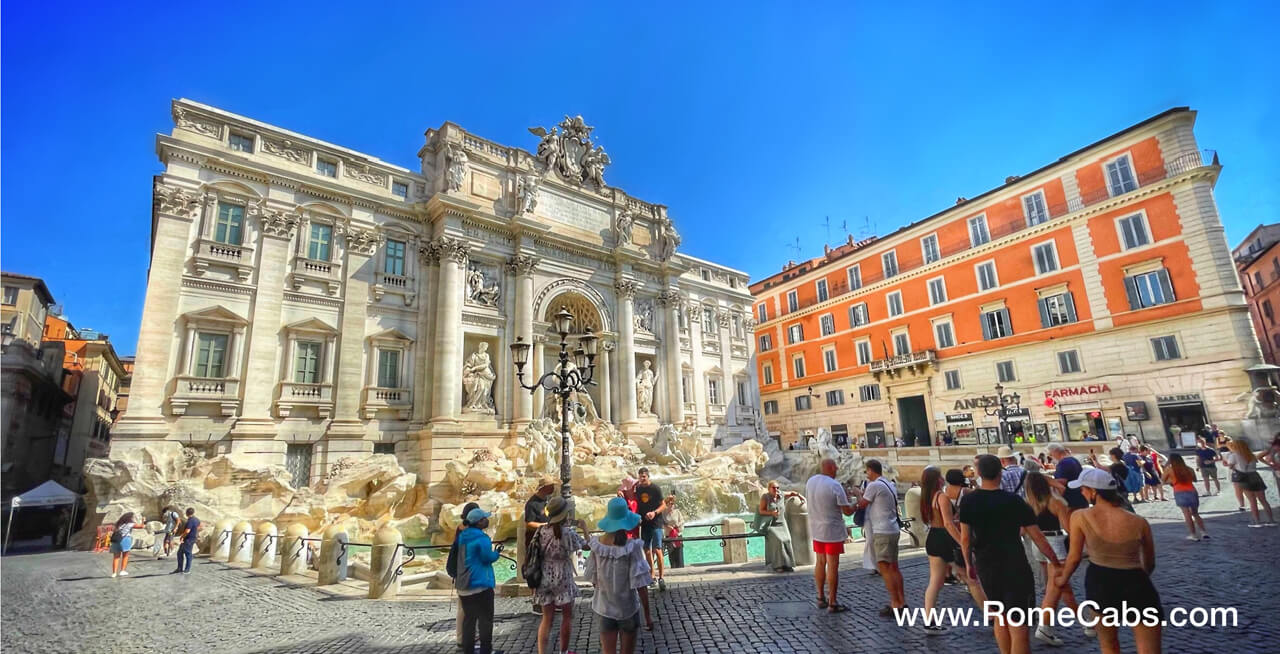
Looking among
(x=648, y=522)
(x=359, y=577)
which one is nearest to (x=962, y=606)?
(x=648, y=522)

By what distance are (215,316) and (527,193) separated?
11.9 m

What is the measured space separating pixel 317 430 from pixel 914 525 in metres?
17.2

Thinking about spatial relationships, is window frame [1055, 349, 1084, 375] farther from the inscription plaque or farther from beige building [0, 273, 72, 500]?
beige building [0, 273, 72, 500]

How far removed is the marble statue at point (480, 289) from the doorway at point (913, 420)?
954 inches

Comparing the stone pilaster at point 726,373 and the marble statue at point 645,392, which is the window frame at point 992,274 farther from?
the marble statue at point 645,392

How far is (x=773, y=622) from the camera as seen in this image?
5617 millimetres

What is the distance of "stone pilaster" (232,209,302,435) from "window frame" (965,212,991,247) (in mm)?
32242

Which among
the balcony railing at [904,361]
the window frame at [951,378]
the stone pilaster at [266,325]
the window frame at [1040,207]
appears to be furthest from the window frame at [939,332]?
the stone pilaster at [266,325]

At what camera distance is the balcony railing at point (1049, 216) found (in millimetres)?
21812

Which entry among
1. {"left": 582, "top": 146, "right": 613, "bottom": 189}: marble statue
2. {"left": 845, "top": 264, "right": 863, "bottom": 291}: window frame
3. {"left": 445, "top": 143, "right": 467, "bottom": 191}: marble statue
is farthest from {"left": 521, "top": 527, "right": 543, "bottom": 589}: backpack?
{"left": 845, "top": 264, "right": 863, "bottom": 291}: window frame

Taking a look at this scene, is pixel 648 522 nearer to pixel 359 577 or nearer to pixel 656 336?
pixel 359 577

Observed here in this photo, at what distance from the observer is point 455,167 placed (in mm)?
20500

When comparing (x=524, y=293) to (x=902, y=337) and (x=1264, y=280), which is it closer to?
(x=902, y=337)

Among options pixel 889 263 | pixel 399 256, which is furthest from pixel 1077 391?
pixel 399 256
